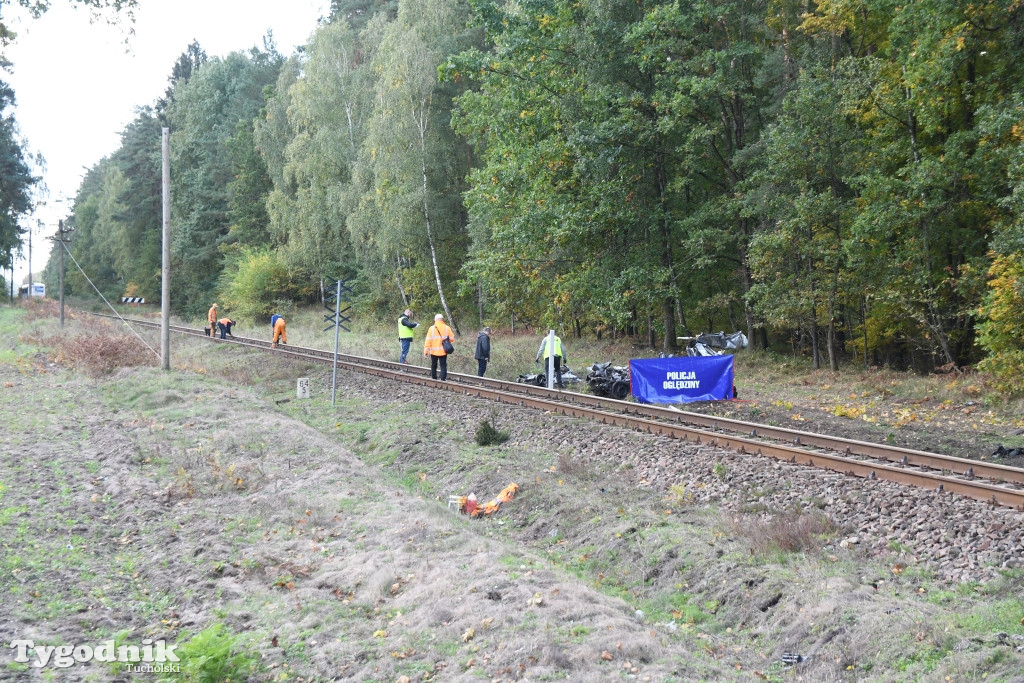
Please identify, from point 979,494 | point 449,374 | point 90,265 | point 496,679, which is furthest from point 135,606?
point 90,265

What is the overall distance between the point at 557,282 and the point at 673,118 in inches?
249

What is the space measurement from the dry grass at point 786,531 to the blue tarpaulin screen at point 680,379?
780 centimetres

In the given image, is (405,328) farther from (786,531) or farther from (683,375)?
(786,531)

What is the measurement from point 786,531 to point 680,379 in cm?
867

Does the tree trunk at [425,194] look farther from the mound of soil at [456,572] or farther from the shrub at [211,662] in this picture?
the shrub at [211,662]

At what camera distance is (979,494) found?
870cm

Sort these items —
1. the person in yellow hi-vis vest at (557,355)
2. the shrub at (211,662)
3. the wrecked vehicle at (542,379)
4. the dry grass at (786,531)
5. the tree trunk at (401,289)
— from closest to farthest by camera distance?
the shrub at (211,662), the dry grass at (786,531), the person in yellow hi-vis vest at (557,355), the wrecked vehicle at (542,379), the tree trunk at (401,289)

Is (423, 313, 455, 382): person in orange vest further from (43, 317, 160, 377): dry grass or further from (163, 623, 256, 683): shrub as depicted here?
(163, 623, 256, 683): shrub

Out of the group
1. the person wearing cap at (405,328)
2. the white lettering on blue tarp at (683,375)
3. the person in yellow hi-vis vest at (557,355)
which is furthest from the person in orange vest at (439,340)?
the white lettering on blue tarp at (683,375)

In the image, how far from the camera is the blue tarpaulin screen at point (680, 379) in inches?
664

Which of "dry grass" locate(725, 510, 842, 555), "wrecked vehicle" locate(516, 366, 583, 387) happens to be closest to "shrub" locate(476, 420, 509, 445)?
"dry grass" locate(725, 510, 842, 555)

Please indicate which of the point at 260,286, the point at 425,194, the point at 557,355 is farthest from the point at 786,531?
the point at 260,286

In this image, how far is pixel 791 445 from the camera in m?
12.0

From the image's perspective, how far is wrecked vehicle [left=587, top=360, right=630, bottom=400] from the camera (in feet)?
58.7
